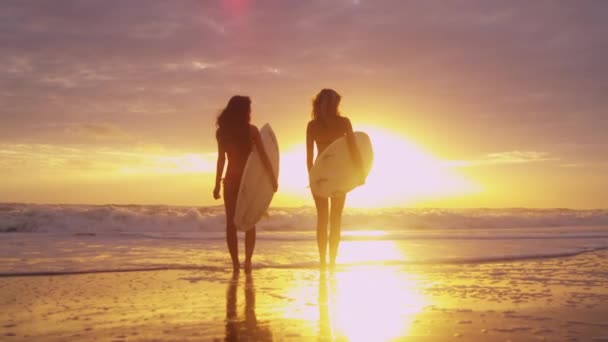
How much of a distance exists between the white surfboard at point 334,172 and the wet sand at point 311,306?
102cm

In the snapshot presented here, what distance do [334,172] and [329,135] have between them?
0.45m

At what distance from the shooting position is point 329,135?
6.96 metres

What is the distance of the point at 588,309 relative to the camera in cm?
400

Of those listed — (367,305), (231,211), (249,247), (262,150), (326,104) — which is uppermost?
(326,104)

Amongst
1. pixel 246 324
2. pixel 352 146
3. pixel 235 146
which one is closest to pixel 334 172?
pixel 352 146

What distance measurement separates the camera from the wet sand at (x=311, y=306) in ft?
10.8

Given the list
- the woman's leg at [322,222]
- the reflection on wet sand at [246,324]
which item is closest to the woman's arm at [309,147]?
the woman's leg at [322,222]

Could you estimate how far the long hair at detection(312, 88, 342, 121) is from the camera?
22.4 feet

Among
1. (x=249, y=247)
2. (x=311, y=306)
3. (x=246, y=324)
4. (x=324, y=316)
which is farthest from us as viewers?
(x=249, y=247)

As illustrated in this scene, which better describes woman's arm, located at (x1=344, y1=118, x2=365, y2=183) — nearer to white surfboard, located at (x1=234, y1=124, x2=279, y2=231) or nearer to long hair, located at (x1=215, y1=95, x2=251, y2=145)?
white surfboard, located at (x1=234, y1=124, x2=279, y2=231)

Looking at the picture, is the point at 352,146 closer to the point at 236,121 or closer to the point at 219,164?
the point at 236,121

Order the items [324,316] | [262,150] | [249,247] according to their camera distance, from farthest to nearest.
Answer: [262,150] < [249,247] < [324,316]

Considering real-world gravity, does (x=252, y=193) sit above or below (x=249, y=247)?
above

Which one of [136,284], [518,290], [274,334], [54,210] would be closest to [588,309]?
[518,290]
